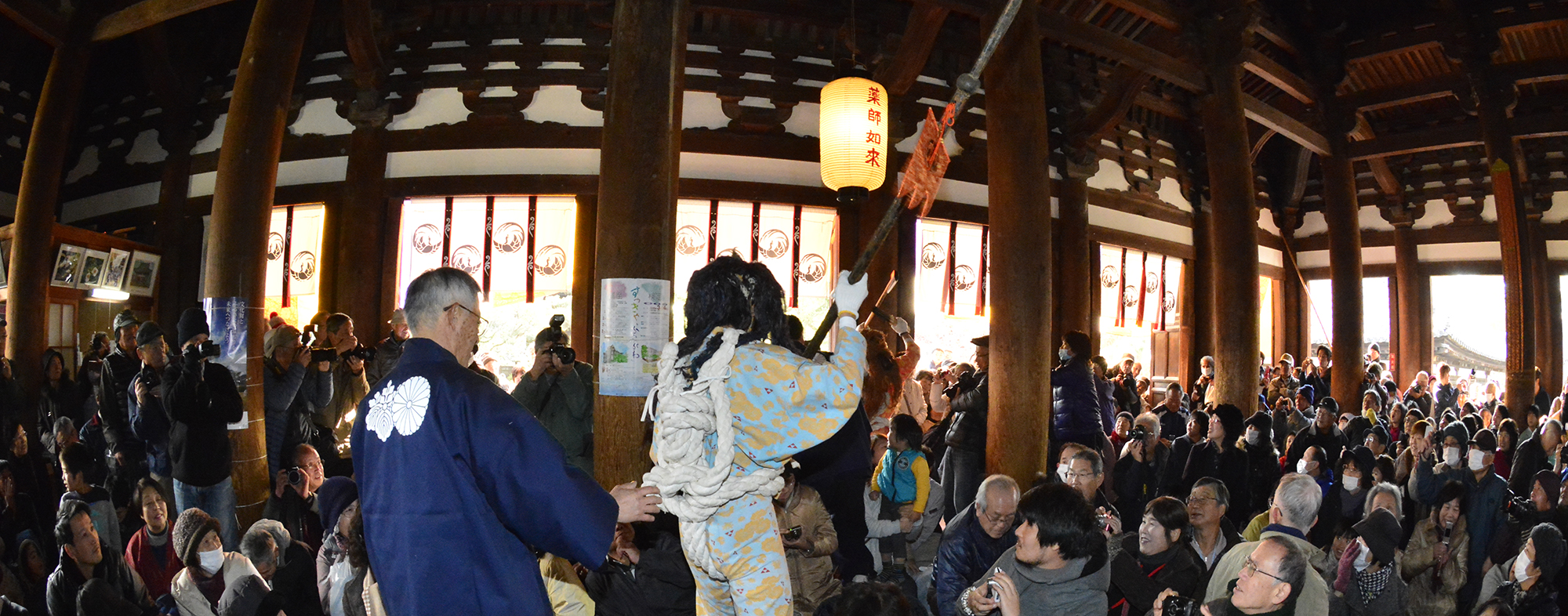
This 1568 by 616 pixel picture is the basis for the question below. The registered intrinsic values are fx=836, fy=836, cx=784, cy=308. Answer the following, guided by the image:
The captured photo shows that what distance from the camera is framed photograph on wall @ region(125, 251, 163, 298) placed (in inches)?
385

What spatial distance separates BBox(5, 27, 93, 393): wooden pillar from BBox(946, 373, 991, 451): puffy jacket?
8746mm

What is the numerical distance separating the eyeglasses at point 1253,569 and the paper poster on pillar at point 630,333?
248 centimetres

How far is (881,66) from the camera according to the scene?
902 cm

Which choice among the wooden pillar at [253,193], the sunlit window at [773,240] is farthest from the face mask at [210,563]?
the sunlit window at [773,240]

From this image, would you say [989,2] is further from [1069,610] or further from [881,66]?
[1069,610]

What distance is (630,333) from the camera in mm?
3932

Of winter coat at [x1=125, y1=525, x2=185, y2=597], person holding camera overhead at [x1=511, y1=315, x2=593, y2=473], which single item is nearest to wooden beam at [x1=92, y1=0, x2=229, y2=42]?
person holding camera overhead at [x1=511, y1=315, x2=593, y2=473]

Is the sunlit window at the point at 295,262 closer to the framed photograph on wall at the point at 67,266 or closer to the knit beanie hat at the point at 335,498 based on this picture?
the framed photograph on wall at the point at 67,266

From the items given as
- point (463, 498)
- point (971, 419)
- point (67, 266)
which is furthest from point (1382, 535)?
point (67, 266)

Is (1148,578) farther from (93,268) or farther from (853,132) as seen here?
(93,268)

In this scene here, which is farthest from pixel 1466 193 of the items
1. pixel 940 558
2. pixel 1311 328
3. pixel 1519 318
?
pixel 940 558

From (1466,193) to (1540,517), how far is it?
12419mm

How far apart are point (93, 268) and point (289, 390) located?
229 inches

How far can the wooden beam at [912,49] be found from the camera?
764cm
